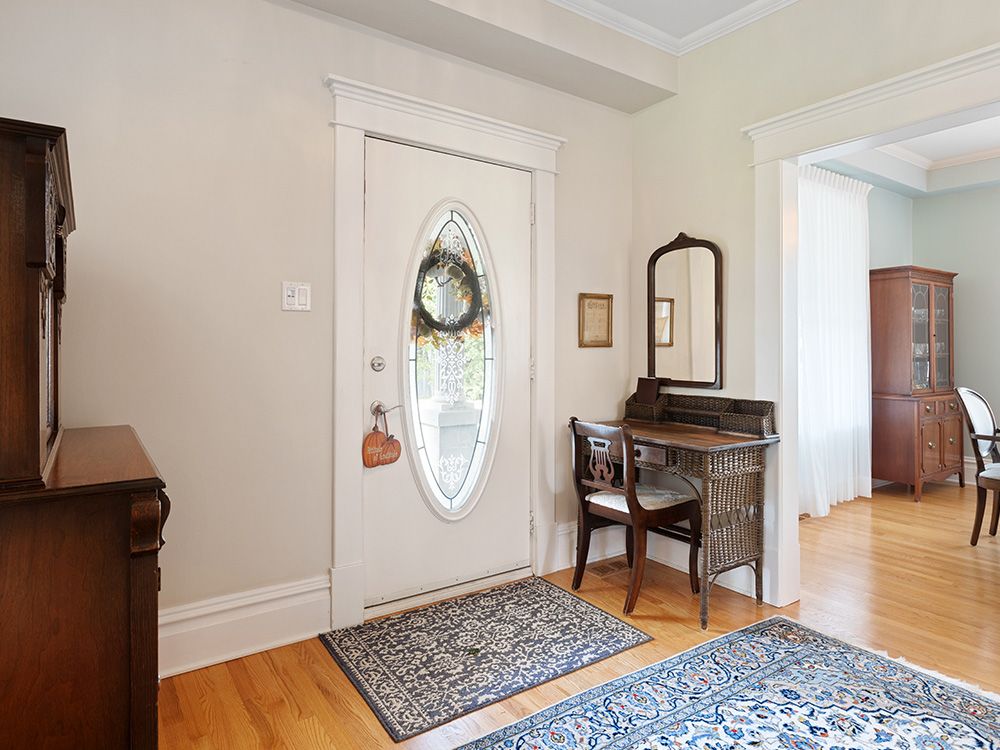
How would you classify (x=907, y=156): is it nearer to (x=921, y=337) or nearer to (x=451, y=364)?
(x=921, y=337)

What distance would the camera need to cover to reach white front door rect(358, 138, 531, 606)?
2777mm

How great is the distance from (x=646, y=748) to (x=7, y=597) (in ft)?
5.53

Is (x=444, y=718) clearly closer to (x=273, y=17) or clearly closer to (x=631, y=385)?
(x=631, y=385)

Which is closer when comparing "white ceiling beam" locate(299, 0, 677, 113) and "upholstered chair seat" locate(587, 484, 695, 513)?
"white ceiling beam" locate(299, 0, 677, 113)

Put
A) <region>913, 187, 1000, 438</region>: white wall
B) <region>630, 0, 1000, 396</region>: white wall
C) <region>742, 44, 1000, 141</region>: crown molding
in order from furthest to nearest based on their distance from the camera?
<region>913, 187, 1000, 438</region>: white wall
<region>630, 0, 1000, 396</region>: white wall
<region>742, 44, 1000, 141</region>: crown molding

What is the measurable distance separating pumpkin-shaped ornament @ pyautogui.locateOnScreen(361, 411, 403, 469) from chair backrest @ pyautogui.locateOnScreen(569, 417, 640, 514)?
2.92 feet

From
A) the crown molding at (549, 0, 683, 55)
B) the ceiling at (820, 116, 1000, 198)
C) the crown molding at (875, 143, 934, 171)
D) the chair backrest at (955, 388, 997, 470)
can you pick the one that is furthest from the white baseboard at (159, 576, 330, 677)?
the crown molding at (875, 143, 934, 171)

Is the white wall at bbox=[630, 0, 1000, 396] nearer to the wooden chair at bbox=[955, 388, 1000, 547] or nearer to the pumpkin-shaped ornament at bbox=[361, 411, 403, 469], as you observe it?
the pumpkin-shaped ornament at bbox=[361, 411, 403, 469]

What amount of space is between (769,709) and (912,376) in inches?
157

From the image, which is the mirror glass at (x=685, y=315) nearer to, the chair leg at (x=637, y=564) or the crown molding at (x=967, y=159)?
the chair leg at (x=637, y=564)

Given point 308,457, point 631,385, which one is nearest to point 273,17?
point 308,457

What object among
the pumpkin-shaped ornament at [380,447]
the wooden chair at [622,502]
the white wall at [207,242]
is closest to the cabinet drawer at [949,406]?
the wooden chair at [622,502]

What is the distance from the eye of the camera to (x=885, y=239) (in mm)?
5551

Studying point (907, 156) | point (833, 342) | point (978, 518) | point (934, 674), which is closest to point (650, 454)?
point (934, 674)
